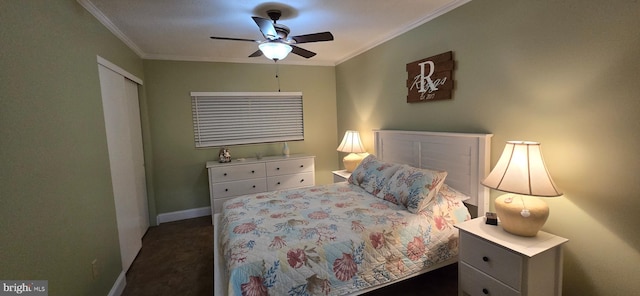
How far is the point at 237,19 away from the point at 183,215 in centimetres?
289

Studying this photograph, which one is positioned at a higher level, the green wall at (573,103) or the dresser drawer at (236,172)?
the green wall at (573,103)

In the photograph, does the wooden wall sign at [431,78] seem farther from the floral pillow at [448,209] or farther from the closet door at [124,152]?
the closet door at [124,152]

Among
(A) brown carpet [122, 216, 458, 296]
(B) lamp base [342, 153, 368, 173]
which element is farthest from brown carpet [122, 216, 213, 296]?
(B) lamp base [342, 153, 368, 173]

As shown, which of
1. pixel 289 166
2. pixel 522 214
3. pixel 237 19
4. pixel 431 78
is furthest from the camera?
pixel 289 166

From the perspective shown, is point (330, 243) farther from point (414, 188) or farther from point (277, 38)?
point (277, 38)

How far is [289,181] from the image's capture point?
4.14 metres

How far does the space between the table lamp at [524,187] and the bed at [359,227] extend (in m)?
0.47

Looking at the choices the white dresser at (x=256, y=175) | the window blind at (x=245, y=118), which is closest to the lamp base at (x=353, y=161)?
the white dresser at (x=256, y=175)

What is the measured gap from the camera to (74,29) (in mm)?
1855

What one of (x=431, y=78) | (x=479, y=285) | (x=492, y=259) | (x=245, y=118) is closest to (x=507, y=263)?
(x=492, y=259)

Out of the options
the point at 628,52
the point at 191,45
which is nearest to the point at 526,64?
the point at 628,52

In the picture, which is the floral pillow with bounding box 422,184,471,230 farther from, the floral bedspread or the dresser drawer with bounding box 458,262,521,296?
the dresser drawer with bounding box 458,262,521,296

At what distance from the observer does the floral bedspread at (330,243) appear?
5.12 ft

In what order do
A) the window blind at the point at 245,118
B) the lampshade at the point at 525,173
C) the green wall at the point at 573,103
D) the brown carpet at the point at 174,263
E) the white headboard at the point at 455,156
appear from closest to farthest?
1. the green wall at the point at 573,103
2. the lampshade at the point at 525,173
3. the white headboard at the point at 455,156
4. the brown carpet at the point at 174,263
5. the window blind at the point at 245,118
